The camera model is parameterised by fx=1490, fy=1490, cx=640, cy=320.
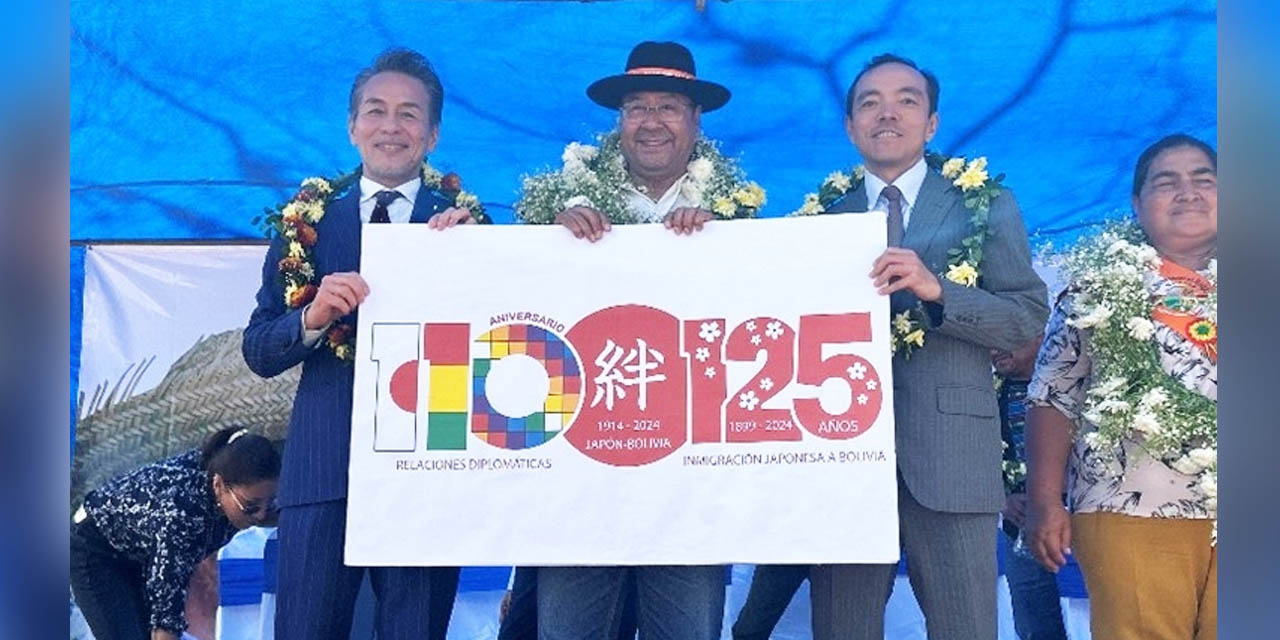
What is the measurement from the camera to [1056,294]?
5293mm

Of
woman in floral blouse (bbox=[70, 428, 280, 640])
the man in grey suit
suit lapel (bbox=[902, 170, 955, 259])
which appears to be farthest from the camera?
woman in floral blouse (bbox=[70, 428, 280, 640])

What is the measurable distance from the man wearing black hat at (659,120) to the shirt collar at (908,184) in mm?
611

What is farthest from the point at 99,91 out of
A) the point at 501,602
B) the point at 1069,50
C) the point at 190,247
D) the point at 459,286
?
the point at 1069,50

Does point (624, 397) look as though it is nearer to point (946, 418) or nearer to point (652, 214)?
point (652, 214)

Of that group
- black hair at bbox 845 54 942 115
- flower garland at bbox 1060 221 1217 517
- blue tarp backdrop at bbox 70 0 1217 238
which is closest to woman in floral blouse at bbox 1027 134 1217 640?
flower garland at bbox 1060 221 1217 517

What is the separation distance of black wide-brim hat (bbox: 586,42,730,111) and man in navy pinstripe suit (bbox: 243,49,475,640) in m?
0.69

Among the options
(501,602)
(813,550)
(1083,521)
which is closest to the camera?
(813,550)

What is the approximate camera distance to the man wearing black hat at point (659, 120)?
16.8 feet

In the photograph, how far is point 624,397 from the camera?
485 centimetres

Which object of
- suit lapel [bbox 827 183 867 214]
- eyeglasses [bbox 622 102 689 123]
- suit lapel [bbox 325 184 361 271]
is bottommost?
suit lapel [bbox 325 184 361 271]

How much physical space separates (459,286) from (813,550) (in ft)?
4.71

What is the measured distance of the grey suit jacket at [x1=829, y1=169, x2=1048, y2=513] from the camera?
478cm

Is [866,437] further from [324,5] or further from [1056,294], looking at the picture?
[324,5]

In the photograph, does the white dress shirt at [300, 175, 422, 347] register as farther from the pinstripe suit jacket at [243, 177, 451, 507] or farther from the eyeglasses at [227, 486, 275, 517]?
the eyeglasses at [227, 486, 275, 517]
